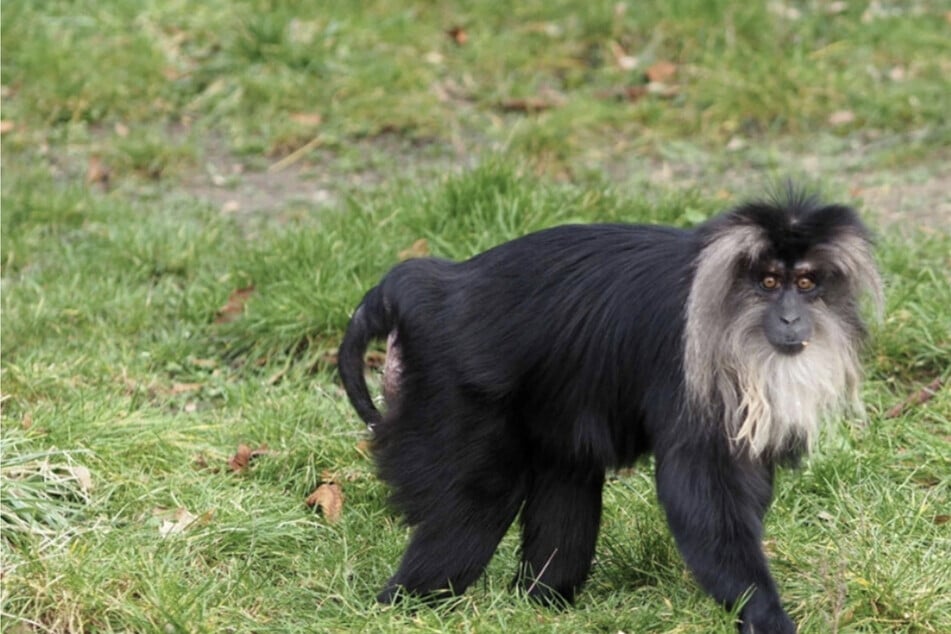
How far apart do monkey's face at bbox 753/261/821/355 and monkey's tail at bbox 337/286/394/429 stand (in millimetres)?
1051

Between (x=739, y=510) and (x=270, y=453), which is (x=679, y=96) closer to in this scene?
(x=270, y=453)

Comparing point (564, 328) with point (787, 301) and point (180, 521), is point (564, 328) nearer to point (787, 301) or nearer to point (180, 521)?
point (787, 301)

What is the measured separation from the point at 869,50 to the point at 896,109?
0.70 meters

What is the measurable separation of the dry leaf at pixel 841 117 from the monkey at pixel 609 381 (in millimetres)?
4048

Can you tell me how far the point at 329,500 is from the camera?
16.1ft

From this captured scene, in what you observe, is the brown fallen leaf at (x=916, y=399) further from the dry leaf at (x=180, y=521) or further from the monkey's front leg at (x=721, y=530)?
the dry leaf at (x=180, y=521)

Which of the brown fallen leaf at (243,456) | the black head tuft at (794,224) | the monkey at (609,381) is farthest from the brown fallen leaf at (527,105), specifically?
the black head tuft at (794,224)

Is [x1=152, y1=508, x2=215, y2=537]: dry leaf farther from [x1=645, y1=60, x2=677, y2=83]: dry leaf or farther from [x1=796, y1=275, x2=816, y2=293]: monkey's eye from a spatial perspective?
[x1=645, y1=60, x2=677, y2=83]: dry leaf

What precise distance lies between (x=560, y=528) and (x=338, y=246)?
2296mm

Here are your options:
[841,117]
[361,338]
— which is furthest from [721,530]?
[841,117]

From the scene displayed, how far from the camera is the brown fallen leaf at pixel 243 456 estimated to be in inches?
202

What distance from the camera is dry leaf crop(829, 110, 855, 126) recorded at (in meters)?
7.86

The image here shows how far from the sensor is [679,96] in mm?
8109

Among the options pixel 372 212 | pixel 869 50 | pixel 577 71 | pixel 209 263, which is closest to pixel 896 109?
pixel 869 50
